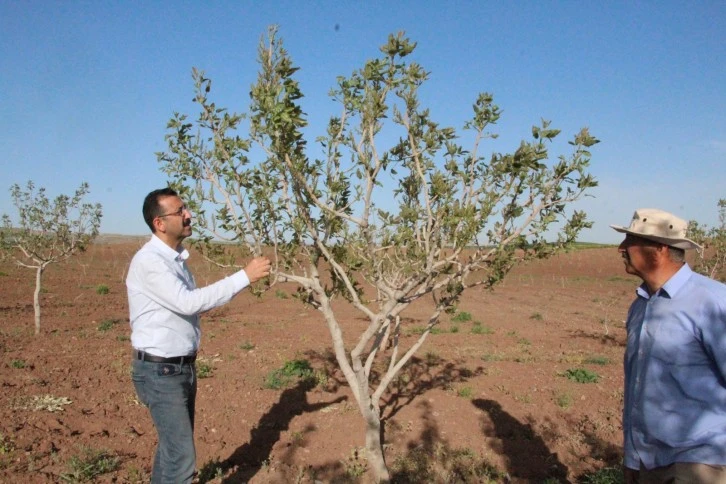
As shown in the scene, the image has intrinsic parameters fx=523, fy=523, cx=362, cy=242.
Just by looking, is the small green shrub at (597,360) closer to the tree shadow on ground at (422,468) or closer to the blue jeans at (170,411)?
the tree shadow on ground at (422,468)

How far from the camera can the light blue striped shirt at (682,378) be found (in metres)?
2.54

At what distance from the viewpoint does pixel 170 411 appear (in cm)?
350

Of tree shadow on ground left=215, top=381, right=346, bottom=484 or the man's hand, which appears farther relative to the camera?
tree shadow on ground left=215, top=381, right=346, bottom=484

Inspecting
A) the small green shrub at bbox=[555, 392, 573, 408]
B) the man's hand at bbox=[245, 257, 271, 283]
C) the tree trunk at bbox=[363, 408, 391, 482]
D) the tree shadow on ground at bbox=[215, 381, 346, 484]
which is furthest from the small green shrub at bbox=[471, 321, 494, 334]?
the man's hand at bbox=[245, 257, 271, 283]

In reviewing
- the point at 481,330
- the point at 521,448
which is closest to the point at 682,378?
the point at 521,448

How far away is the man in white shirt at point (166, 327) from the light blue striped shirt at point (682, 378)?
2.31m

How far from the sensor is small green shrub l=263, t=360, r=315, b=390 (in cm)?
833

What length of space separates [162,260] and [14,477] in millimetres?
3065

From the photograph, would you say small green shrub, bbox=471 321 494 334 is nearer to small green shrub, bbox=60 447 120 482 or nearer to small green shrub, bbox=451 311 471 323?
small green shrub, bbox=451 311 471 323

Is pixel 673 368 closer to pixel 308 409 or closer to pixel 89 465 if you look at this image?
pixel 89 465

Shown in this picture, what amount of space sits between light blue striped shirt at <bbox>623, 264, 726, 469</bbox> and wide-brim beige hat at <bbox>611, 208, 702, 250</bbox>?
0.16m

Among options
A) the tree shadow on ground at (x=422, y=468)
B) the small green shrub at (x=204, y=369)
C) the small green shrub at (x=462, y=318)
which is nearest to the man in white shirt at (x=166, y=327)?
the tree shadow on ground at (x=422, y=468)

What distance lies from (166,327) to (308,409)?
4.25 m

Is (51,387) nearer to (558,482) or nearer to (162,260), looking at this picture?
(162,260)
